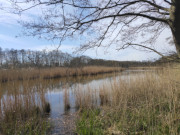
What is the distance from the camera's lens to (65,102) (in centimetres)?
418

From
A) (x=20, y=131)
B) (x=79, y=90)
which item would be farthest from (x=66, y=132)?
(x=79, y=90)

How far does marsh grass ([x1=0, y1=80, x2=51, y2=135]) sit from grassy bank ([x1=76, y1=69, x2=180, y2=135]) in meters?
1.08

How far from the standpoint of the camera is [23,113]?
3.20 meters

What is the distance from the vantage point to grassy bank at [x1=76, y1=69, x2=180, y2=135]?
200 cm

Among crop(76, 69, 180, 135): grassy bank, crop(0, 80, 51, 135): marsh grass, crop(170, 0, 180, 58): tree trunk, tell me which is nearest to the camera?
crop(76, 69, 180, 135): grassy bank

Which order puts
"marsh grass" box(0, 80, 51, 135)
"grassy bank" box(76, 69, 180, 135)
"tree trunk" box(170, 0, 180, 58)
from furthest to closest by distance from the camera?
1. "marsh grass" box(0, 80, 51, 135)
2. "tree trunk" box(170, 0, 180, 58)
3. "grassy bank" box(76, 69, 180, 135)

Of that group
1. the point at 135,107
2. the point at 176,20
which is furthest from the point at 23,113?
the point at 176,20

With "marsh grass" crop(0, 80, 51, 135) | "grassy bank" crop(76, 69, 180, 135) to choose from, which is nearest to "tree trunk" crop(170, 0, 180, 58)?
"grassy bank" crop(76, 69, 180, 135)

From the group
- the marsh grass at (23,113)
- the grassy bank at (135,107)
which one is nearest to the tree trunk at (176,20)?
the grassy bank at (135,107)

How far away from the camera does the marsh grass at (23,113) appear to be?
2561 millimetres

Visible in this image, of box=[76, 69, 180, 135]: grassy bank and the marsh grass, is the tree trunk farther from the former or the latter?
the marsh grass

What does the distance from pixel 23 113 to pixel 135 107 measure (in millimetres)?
3064

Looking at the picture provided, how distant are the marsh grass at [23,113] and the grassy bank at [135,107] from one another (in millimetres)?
1080

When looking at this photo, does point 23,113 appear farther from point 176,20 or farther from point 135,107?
point 176,20
